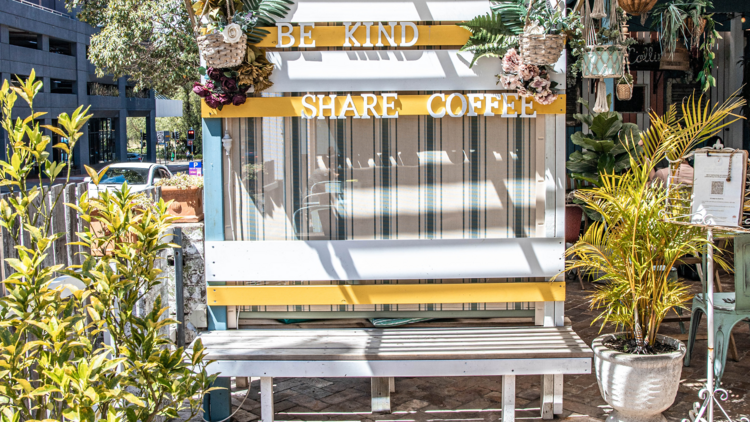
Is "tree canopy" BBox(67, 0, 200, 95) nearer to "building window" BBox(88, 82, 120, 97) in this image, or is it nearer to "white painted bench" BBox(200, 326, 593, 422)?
"white painted bench" BBox(200, 326, 593, 422)

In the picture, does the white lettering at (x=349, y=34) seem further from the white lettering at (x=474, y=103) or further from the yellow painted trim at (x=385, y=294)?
the yellow painted trim at (x=385, y=294)

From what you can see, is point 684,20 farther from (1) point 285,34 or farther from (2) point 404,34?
(1) point 285,34

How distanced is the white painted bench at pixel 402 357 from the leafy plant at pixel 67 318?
911mm

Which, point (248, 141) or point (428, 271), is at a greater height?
point (248, 141)

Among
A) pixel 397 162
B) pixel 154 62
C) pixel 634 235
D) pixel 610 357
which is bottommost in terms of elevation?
pixel 610 357

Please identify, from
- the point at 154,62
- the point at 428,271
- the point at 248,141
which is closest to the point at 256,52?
the point at 248,141

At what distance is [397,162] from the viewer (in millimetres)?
4289

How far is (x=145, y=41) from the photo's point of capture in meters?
18.1

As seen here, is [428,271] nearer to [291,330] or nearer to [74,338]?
[291,330]

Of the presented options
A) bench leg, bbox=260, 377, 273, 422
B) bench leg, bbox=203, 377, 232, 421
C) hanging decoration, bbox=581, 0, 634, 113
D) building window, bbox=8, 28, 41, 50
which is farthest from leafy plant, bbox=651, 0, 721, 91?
building window, bbox=8, 28, 41, 50

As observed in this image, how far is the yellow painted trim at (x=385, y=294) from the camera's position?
427 centimetres

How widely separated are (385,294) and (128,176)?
1150 cm

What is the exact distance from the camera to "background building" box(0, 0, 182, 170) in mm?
29323

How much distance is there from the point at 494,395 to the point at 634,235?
4.99ft
